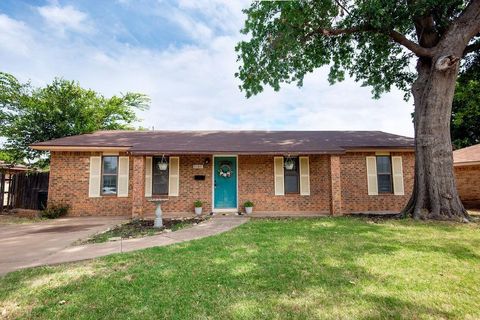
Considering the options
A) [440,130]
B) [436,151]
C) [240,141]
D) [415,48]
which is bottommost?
[436,151]

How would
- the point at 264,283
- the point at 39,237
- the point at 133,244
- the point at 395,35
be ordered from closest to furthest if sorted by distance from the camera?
the point at 264,283 < the point at 133,244 < the point at 39,237 < the point at 395,35

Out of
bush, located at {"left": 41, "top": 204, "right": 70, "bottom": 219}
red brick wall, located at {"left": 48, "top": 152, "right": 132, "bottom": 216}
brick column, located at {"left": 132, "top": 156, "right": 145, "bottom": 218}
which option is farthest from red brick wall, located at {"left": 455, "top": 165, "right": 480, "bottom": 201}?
bush, located at {"left": 41, "top": 204, "right": 70, "bottom": 219}

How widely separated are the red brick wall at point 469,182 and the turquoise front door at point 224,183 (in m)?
12.8

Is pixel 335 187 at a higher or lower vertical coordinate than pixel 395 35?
lower

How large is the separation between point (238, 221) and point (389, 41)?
9.41 metres

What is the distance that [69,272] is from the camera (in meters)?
3.88

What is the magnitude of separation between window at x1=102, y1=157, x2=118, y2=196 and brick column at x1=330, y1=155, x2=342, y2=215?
8.36 metres

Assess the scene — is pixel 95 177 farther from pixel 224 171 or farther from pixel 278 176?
pixel 278 176

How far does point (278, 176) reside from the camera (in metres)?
10.6

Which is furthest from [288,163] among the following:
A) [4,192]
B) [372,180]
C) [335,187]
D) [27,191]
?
[4,192]

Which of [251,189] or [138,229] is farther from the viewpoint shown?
[251,189]


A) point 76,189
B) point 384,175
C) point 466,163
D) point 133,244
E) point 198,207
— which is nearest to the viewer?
point 133,244

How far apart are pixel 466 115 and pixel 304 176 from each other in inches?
663

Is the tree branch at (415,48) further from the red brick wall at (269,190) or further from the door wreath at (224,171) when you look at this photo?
the door wreath at (224,171)
